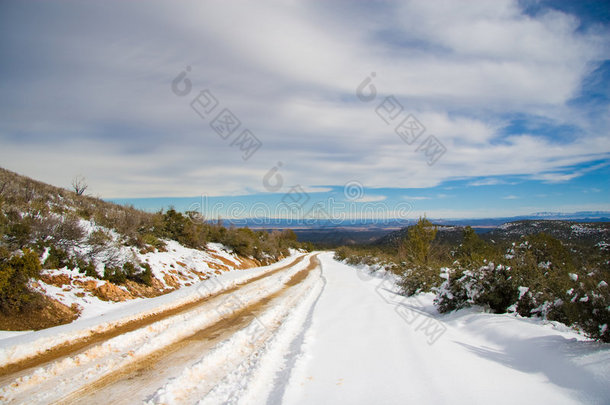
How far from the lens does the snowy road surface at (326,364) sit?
3.87 meters

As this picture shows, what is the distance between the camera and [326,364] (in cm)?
491

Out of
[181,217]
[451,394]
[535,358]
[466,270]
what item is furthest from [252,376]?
[181,217]

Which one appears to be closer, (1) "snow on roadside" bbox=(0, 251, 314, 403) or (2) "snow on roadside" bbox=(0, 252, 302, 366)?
(1) "snow on roadside" bbox=(0, 251, 314, 403)

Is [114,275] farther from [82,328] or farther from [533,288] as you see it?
[533,288]

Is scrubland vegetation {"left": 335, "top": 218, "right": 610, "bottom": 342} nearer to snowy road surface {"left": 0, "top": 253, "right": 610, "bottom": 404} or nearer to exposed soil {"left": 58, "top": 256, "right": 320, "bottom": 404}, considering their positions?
snowy road surface {"left": 0, "top": 253, "right": 610, "bottom": 404}

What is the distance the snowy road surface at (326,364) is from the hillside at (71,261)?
194 cm

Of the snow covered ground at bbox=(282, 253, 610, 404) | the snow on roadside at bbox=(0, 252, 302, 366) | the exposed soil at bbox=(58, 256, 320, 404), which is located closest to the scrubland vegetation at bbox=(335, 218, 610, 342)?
the snow covered ground at bbox=(282, 253, 610, 404)

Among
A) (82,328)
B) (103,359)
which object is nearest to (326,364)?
(103,359)

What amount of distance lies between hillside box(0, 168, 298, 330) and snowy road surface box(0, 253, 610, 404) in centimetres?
194

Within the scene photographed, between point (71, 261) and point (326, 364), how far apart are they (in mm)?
9351

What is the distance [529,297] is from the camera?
7320 mm

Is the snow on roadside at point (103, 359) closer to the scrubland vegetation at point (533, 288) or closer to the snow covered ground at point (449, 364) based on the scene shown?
the snow covered ground at point (449, 364)

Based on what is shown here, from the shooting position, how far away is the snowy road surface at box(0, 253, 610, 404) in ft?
12.7

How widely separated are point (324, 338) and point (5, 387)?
4969 millimetres
